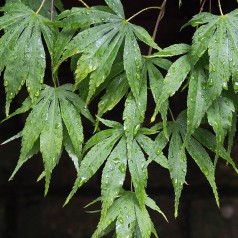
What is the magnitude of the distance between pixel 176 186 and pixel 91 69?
0.89 ft

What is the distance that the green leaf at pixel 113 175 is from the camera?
2.83ft

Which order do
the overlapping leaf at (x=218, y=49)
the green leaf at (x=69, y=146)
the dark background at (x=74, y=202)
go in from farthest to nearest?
the dark background at (x=74, y=202) → the green leaf at (x=69, y=146) → the overlapping leaf at (x=218, y=49)

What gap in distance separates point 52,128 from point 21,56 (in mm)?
152

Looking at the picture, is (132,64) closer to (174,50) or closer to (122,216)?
(174,50)

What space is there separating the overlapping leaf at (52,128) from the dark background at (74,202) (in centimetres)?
83

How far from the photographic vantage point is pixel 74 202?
188 cm

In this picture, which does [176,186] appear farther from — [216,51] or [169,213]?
[169,213]

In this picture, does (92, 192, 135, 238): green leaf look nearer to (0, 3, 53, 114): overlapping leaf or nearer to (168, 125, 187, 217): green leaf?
(168, 125, 187, 217): green leaf

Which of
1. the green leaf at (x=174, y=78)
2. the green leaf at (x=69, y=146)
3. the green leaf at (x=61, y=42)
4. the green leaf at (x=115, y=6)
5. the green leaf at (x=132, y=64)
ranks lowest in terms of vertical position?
the green leaf at (x=69, y=146)

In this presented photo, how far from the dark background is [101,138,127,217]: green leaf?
2.97 ft

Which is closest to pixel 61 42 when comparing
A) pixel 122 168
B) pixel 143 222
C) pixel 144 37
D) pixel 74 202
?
pixel 144 37

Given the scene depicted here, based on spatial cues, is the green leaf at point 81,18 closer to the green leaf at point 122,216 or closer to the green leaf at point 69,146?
the green leaf at point 69,146

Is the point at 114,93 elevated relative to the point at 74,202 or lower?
elevated

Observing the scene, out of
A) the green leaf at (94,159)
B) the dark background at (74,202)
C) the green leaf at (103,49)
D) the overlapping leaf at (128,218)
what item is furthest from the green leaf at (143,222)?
the dark background at (74,202)
